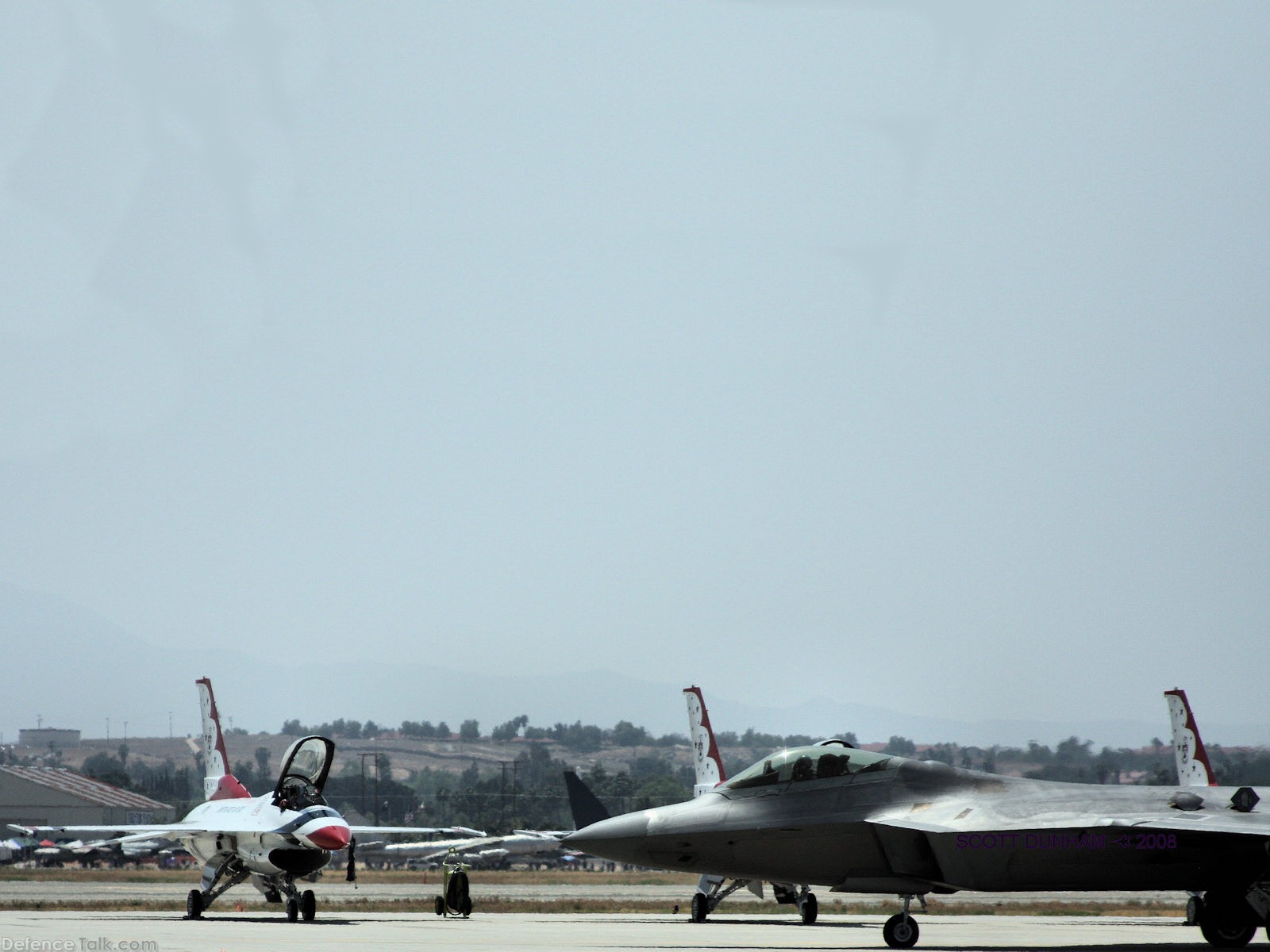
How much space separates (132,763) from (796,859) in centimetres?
19032

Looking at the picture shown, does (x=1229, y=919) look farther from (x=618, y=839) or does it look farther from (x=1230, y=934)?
(x=618, y=839)

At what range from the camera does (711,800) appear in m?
20.5

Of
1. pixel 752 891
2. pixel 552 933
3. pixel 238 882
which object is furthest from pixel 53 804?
pixel 552 933

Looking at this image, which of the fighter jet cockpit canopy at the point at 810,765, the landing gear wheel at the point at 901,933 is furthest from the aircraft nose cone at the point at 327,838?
the landing gear wheel at the point at 901,933

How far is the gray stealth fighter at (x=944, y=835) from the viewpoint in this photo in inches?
701

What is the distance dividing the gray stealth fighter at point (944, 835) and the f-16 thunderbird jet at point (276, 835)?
35.7 feet

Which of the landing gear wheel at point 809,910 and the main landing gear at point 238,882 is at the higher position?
the main landing gear at point 238,882

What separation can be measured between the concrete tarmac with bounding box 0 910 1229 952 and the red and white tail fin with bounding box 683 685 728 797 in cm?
674

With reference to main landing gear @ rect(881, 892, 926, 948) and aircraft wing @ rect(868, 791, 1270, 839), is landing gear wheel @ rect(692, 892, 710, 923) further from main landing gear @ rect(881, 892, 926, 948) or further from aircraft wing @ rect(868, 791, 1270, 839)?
aircraft wing @ rect(868, 791, 1270, 839)

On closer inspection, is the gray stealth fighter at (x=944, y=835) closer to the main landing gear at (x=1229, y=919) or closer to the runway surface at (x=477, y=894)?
the main landing gear at (x=1229, y=919)

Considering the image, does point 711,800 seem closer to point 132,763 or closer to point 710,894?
point 710,894

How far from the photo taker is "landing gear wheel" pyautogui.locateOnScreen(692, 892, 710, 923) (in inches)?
1208

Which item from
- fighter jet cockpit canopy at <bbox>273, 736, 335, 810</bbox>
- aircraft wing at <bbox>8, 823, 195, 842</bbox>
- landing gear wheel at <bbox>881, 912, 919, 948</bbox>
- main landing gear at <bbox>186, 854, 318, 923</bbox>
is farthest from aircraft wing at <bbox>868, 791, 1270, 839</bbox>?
aircraft wing at <bbox>8, 823, 195, 842</bbox>

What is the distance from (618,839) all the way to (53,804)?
320 ft
